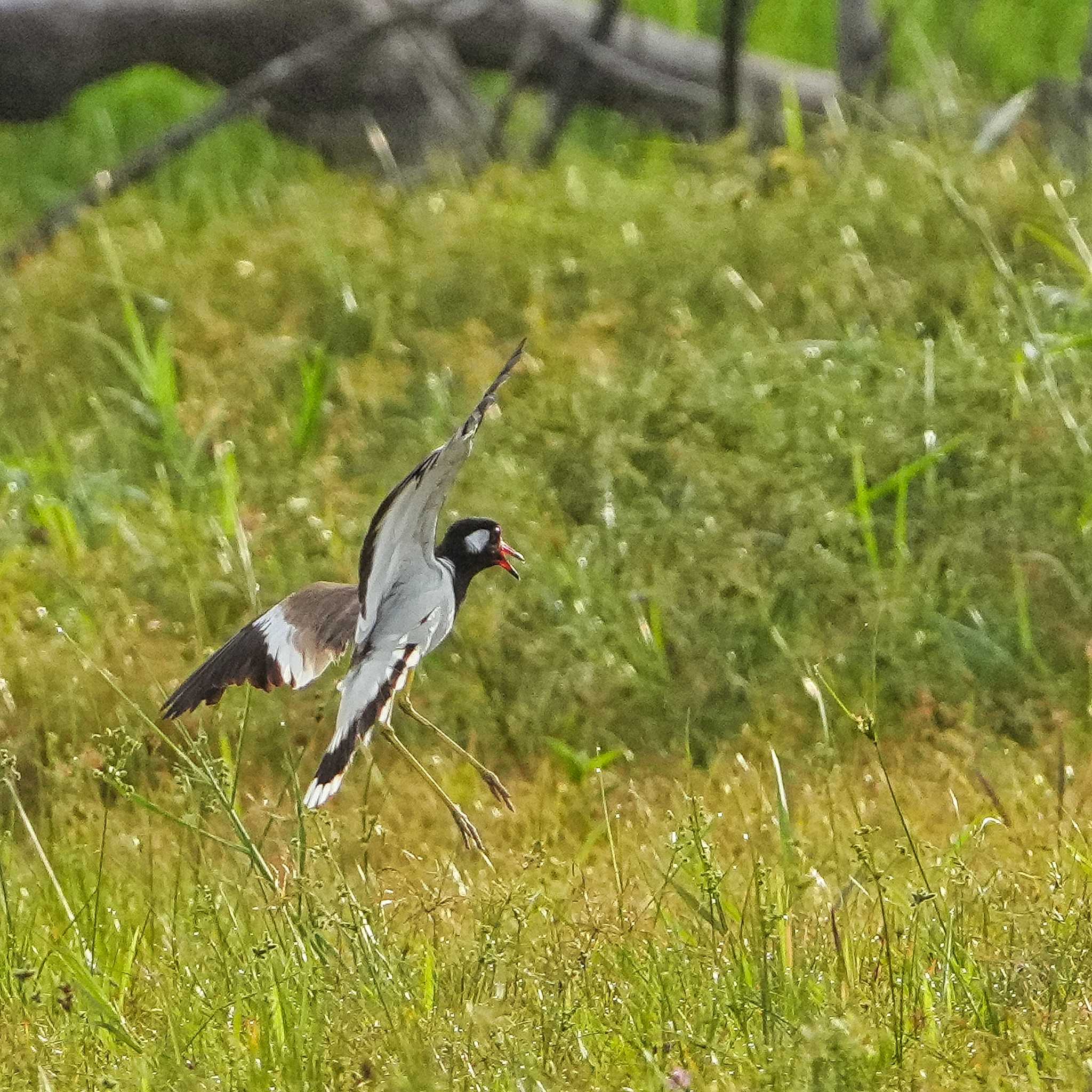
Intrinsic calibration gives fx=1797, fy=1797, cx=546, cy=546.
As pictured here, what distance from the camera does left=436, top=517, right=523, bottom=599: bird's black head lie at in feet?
11.2

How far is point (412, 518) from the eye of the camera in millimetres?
2881

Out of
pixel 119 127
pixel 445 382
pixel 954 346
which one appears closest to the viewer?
pixel 954 346

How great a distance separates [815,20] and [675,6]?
75 cm

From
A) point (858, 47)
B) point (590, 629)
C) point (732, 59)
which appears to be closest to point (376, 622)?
point (590, 629)

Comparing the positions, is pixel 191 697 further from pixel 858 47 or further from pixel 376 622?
pixel 858 47

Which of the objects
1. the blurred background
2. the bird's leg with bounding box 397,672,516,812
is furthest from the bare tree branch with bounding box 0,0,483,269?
the bird's leg with bounding box 397,672,516,812

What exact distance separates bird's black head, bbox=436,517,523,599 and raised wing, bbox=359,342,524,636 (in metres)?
0.35

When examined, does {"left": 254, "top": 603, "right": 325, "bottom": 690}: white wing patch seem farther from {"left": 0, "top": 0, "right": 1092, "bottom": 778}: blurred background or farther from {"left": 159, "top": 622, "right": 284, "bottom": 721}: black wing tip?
{"left": 0, "top": 0, "right": 1092, "bottom": 778}: blurred background

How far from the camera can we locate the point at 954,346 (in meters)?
5.33

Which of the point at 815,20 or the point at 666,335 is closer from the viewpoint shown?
the point at 666,335

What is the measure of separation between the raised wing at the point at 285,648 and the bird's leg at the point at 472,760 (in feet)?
0.73

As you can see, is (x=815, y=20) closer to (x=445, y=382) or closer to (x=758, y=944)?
(x=445, y=382)

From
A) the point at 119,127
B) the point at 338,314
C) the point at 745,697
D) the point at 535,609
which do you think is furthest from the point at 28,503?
the point at 119,127

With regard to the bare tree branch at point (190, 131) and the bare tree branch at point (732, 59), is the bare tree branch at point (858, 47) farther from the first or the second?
the bare tree branch at point (190, 131)
